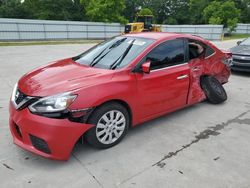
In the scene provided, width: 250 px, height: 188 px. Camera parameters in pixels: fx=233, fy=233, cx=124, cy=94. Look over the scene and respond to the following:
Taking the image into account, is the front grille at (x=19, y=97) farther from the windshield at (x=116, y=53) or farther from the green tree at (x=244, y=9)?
the green tree at (x=244, y=9)

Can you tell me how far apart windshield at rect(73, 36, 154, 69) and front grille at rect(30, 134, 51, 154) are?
1365 mm

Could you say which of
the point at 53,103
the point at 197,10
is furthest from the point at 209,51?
the point at 197,10

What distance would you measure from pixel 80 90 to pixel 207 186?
179 centimetres

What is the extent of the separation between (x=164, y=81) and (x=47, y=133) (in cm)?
194

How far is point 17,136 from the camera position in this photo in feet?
9.56

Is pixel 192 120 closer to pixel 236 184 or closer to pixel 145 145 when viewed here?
pixel 145 145

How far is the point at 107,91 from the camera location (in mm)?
2973

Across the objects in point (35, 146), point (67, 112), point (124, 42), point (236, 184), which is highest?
point (124, 42)

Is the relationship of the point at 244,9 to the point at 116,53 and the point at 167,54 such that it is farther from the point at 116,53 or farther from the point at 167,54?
the point at 116,53

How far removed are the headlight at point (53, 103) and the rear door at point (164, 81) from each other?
3.56 feet

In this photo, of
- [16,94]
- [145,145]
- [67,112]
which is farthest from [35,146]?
[145,145]

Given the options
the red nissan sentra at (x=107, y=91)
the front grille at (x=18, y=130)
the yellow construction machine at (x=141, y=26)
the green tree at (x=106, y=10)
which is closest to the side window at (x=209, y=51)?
the red nissan sentra at (x=107, y=91)

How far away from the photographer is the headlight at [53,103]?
8.69ft

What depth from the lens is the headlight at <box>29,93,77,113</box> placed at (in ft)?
8.69
